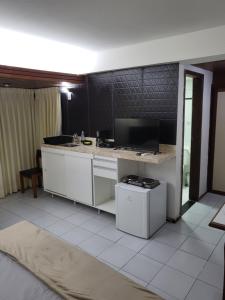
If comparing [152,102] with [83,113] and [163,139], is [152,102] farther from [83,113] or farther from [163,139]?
[83,113]

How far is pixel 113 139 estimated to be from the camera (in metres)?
3.83

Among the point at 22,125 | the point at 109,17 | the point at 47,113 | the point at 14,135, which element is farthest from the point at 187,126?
the point at 14,135

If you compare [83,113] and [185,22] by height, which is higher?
[185,22]

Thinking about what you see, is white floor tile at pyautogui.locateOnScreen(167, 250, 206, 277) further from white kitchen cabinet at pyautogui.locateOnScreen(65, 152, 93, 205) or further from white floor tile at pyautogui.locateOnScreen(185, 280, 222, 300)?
white kitchen cabinet at pyautogui.locateOnScreen(65, 152, 93, 205)

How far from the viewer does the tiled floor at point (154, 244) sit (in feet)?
7.34

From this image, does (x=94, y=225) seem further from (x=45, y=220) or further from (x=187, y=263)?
(x=187, y=263)

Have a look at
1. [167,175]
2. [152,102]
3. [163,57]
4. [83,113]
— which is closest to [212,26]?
[163,57]

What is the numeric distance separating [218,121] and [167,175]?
5.50 feet

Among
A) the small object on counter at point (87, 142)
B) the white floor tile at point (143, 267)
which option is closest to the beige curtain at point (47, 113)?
the small object on counter at point (87, 142)

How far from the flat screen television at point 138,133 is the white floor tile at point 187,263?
1295 millimetres

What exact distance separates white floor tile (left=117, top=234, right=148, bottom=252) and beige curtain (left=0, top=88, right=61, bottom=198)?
2456mm

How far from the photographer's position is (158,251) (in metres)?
2.73

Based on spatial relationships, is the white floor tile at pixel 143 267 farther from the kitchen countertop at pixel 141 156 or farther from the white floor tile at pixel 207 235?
the kitchen countertop at pixel 141 156

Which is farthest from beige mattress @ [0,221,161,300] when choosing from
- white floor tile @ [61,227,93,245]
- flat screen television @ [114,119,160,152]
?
flat screen television @ [114,119,160,152]
